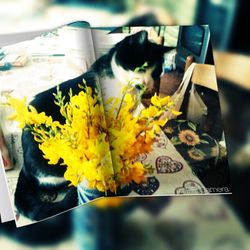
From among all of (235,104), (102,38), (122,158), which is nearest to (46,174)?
(122,158)

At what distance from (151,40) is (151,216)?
0.30 metres

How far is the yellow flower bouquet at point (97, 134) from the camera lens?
24.1 inches

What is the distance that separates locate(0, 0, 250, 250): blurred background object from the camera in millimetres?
568

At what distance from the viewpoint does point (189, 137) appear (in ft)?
2.20

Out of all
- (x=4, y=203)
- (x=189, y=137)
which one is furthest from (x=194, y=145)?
(x=4, y=203)

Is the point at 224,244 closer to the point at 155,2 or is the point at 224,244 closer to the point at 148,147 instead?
the point at 148,147

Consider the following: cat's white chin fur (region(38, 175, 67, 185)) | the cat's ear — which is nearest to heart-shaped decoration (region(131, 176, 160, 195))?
cat's white chin fur (region(38, 175, 67, 185))

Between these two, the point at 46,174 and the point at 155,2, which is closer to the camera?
the point at 46,174

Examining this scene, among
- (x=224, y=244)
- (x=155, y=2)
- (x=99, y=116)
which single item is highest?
(x=155, y=2)

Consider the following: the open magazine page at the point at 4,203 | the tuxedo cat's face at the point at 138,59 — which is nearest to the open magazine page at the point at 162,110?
the tuxedo cat's face at the point at 138,59

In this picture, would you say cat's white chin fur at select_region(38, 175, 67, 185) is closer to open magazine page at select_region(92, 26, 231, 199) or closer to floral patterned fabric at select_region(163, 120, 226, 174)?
open magazine page at select_region(92, 26, 231, 199)

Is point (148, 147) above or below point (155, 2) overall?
below

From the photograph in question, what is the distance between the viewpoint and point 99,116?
64 centimetres

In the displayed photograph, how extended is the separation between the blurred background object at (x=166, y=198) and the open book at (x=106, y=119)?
0.07 ft
